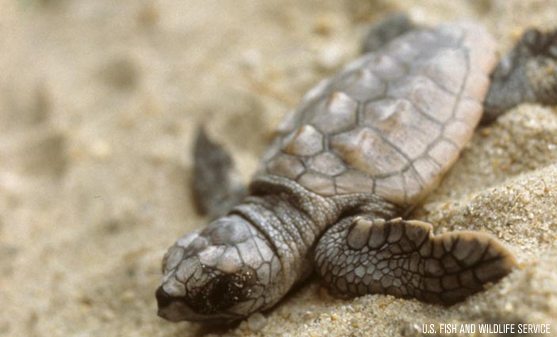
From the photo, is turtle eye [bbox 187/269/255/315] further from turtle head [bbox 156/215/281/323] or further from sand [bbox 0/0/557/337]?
sand [bbox 0/0/557/337]

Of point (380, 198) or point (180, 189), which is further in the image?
point (180, 189)

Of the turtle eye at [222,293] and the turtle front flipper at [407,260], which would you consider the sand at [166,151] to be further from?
the turtle eye at [222,293]

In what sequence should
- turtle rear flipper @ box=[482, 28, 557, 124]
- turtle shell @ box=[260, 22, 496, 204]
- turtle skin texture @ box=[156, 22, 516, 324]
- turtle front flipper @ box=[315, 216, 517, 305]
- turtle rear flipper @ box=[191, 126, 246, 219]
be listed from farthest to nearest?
turtle rear flipper @ box=[191, 126, 246, 219], turtle rear flipper @ box=[482, 28, 557, 124], turtle shell @ box=[260, 22, 496, 204], turtle skin texture @ box=[156, 22, 516, 324], turtle front flipper @ box=[315, 216, 517, 305]

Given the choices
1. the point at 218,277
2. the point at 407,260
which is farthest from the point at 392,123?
the point at 218,277

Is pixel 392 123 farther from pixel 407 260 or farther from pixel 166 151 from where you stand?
pixel 166 151

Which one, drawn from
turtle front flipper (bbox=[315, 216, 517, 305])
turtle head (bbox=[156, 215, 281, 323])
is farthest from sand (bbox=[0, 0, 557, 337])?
turtle head (bbox=[156, 215, 281, 323])

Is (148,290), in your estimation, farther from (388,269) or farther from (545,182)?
(545,182)

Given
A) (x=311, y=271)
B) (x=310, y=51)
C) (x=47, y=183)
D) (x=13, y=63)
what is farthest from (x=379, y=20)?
(x=13, y=63)
